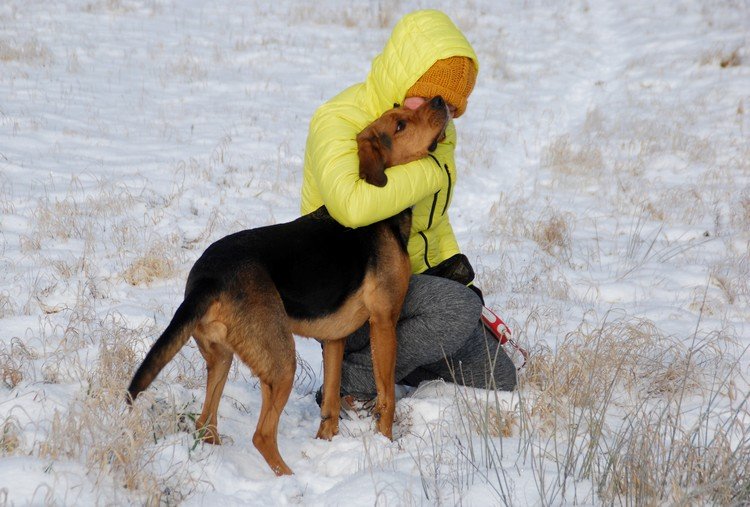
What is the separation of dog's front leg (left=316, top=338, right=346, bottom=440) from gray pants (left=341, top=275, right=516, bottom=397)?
0.22 metres

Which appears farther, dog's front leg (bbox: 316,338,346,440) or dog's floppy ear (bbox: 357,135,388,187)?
dog's front leg (bbox: 316,338,346,440)

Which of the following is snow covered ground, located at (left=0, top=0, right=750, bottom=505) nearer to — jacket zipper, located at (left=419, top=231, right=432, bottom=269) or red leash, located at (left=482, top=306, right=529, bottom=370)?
red leash, located at (left=482, top=306, right=529, bottom=370)

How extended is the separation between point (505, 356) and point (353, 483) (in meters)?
1.39

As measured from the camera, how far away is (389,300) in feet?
11.5

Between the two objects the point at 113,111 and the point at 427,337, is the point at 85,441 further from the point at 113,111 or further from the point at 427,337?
the point at 113,111

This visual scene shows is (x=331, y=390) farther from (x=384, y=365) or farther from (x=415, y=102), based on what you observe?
(x=415, y=102)

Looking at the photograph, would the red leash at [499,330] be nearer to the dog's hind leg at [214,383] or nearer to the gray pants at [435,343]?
the gray pants at [435,343]

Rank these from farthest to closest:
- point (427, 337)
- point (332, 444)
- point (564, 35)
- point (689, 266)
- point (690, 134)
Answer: point (564, 35)
point (690, 134)
point (689, 266)
point (427, 337)
point (332, 444)

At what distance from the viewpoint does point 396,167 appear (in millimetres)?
3521

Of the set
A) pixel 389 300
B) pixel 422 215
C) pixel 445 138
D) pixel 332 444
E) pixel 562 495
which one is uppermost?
pixel 445 138

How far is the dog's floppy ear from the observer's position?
133 inches

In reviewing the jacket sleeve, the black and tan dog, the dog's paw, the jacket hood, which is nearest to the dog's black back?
the black and tan dog

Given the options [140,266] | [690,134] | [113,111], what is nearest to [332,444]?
[140,266]

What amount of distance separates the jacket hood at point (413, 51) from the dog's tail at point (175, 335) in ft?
4.90
